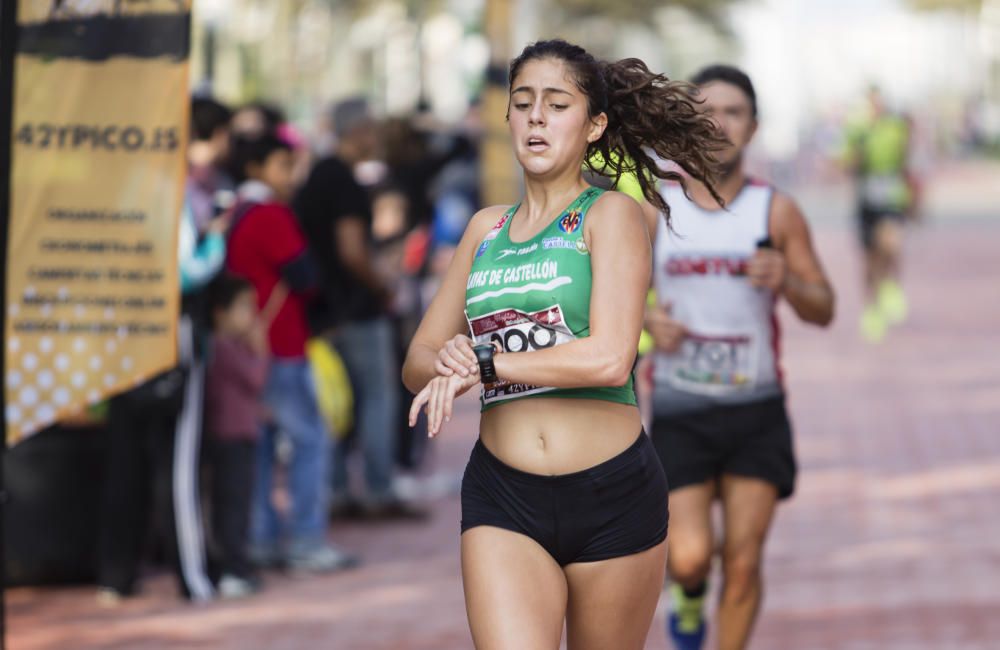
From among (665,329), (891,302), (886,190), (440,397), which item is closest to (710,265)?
(665,329)

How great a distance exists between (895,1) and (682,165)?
102662 millimetres

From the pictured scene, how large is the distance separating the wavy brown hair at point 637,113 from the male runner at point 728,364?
4.41ft

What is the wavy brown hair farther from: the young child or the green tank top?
the young child

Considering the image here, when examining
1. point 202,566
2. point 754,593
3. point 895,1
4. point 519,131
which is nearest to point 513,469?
point 519,131

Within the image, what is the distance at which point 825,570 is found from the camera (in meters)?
8.61

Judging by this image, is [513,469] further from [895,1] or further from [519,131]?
[895,1]

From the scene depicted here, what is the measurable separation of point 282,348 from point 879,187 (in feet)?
34.0

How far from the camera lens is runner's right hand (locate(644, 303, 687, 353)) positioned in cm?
592

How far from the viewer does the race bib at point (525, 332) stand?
4188 millimetres

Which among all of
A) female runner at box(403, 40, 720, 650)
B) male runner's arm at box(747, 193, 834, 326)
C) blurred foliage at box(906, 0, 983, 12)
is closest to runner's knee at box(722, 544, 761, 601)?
male runner's arm at box(747, 193, 834, 326)

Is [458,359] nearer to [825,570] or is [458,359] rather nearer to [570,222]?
[570,222]

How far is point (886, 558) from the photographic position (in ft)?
28.9

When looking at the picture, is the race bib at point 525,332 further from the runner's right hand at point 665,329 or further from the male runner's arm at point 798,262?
the male runner's arm at point 798,262

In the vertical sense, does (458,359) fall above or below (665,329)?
above
